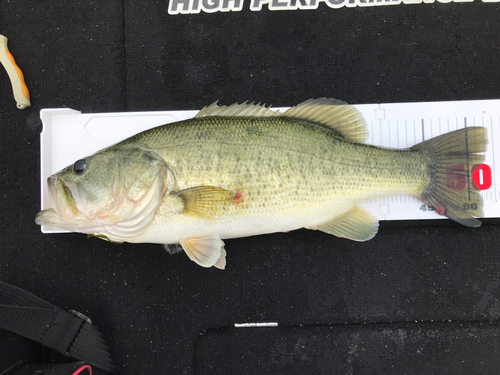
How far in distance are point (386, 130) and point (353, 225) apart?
55cm

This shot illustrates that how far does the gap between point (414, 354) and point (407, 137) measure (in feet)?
3.60

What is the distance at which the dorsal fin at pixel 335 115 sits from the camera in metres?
1.40

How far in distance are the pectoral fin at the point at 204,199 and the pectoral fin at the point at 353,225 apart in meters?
0.46

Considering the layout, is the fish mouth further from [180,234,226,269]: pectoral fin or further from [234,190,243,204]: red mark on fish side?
[234,190,243,204]: red mark on fish side

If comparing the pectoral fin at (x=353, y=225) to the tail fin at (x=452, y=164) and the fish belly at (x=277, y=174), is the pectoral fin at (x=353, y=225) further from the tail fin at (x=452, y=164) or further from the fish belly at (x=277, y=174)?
the tail fin at (x=452, y=164)

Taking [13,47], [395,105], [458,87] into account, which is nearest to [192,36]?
[13,47]

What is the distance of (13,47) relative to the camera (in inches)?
69.1

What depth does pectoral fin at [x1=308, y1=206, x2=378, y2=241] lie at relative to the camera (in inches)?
56.2

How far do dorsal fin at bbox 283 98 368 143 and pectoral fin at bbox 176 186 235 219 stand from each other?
470mm

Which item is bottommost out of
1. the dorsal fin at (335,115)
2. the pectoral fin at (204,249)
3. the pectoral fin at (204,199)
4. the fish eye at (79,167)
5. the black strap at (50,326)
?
the black strap at (50,326)

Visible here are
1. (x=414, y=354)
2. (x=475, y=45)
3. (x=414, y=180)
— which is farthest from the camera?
(x=475, y=45)

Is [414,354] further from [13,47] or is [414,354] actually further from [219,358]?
[13,47]

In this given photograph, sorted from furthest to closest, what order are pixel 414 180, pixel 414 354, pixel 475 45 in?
pixel 475 45 → pixel 414 354 → pixel 414 180

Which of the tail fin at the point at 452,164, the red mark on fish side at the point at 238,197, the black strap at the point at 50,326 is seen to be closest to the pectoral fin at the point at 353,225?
the tail fin at the point at 452,164
